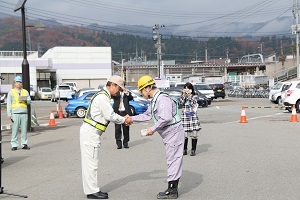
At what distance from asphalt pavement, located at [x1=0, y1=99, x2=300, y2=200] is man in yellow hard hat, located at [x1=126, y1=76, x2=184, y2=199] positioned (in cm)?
33

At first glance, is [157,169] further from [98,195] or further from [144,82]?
[144,82]

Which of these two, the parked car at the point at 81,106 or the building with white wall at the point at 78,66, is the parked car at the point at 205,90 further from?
the building with white wall at the point at 78,66

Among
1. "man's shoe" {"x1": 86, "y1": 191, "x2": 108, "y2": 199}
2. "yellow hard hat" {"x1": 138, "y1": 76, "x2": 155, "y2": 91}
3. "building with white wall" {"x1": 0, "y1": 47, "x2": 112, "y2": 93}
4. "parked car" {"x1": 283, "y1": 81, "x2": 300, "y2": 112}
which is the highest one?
"building with white wall" {"x1": 0, "y1": 47, "x2": 112, "y2": 93}

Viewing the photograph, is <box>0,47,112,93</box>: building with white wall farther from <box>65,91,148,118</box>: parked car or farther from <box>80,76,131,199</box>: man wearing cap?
<box>80,76,131,199</box>: man wearing cap

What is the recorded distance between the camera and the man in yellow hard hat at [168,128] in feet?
24.2

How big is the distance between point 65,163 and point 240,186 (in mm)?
4319

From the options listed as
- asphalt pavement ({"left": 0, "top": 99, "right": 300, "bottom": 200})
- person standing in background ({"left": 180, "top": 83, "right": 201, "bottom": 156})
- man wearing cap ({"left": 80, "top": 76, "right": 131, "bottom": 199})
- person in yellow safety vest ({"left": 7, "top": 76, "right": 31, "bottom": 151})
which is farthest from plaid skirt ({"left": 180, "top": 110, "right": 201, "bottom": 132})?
man wearing cap ({"left": 80, "top": 76, "right": 131, "bottom": 199})

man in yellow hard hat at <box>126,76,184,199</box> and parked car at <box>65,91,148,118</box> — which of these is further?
parked car at <box>65,91,148,118</box>

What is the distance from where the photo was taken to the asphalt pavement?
7781mm

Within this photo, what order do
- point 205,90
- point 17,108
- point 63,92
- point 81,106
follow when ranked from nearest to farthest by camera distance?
point 17,108 < point 81,106 < point 205,90 < point 63,92

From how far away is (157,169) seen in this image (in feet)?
32.0

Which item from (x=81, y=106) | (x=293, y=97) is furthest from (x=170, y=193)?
(x=293, y=97)

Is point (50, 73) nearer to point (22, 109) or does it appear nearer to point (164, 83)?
point (164, 83)

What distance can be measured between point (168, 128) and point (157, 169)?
2.40 meters
